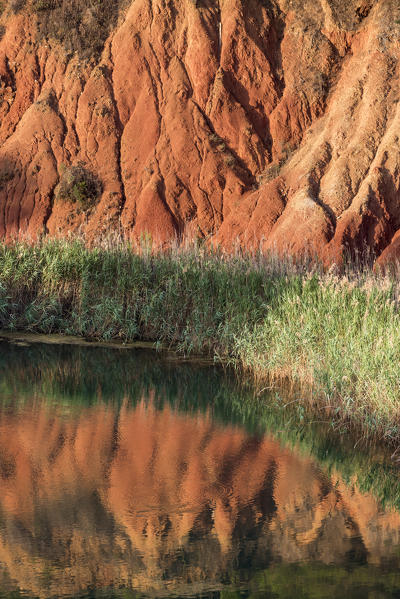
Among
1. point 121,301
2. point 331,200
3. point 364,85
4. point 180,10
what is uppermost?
point 180,10

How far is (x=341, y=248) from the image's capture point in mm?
26500

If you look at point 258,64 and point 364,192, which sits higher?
point 258,64

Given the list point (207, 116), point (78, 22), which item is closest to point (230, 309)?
point (207, 116)

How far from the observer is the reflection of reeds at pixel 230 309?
39.3ft

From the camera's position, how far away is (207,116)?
1361 inches

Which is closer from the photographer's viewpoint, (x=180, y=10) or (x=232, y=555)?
(x=232, y=555)

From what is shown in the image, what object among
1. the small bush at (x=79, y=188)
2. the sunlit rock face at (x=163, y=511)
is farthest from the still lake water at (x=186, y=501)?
the small bush at (x=79, y=188)

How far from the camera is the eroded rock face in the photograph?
1223 inches

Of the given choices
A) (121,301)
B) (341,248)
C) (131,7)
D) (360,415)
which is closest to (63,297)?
(121,301)

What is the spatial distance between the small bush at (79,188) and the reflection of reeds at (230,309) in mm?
14366

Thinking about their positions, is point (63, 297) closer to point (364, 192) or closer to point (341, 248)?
point (341, 248)

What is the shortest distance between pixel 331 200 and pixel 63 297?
13010 millimetres

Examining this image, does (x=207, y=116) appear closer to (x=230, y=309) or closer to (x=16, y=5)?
(x=16, y=5)

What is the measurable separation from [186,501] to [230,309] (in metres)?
8.16
